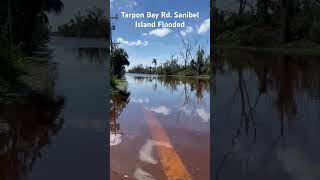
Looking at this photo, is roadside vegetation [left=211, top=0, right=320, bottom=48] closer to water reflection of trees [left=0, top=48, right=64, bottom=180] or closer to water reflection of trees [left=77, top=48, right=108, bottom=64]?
water reflection of trees [left=77, top=48, right=108, bottom=64]

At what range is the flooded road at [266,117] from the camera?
2.42 meters

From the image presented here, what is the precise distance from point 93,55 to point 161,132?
0.54 m

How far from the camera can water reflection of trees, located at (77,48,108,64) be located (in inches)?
101

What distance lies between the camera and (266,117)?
2.46 meters

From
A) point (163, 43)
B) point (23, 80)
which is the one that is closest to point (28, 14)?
point (23, 80)

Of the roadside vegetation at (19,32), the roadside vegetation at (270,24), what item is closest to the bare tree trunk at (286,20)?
the roadside vegetation at (270,24)

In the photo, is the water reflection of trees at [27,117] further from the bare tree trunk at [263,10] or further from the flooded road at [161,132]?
the bare tree trunk at [263,10]

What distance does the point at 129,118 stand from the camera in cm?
250

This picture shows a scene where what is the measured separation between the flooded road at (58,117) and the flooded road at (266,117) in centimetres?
61

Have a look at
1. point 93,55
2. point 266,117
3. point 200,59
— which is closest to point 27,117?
point 93,55

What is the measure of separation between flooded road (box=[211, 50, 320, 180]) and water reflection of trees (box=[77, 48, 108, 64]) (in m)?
0.58

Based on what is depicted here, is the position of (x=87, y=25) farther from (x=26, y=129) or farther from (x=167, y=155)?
(x=167, y=155)

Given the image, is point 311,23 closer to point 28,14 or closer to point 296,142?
point 296,142

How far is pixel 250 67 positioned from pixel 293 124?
1.16 ft
